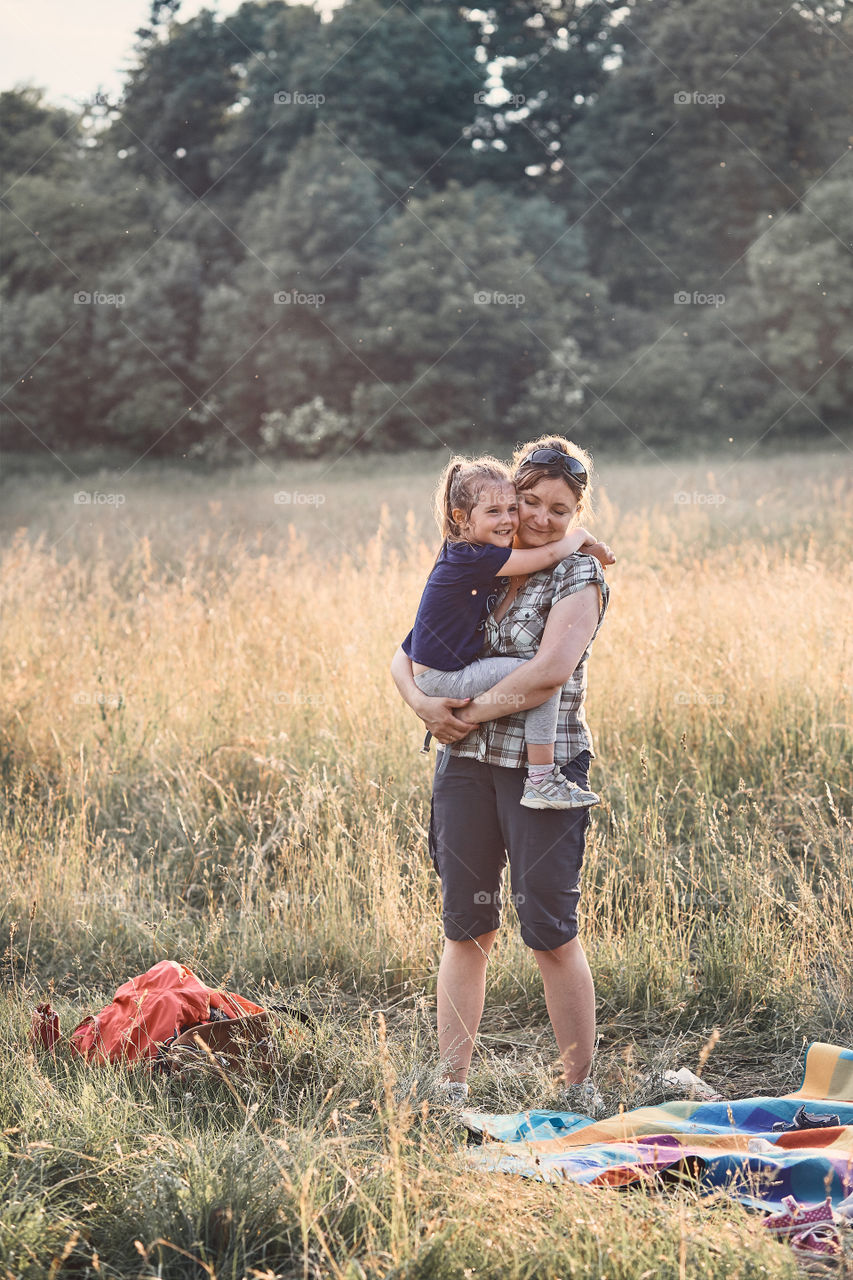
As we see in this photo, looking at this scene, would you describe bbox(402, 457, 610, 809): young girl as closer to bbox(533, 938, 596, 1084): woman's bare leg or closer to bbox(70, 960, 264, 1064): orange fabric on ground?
bbox(533, 938, 596, 1084): woman's bare leg

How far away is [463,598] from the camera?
2.80 m

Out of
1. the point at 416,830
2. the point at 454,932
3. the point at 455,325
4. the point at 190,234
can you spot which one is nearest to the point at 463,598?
the point at 454,932

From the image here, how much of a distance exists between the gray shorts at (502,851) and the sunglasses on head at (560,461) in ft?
2.31

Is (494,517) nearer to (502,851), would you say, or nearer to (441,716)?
(441,716)

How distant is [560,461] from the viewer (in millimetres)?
2775

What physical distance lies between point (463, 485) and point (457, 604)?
302 millimetres

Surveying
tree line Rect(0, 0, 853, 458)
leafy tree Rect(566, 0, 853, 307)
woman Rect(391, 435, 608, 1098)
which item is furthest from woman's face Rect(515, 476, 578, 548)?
leafy tree Rect(566, 0, 853, 307)

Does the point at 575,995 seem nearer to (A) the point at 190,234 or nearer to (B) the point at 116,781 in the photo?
(B) the point at 116,781

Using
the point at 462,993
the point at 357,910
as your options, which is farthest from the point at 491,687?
the point at 357,910

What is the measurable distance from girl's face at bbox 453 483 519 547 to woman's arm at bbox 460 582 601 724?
0.74ft

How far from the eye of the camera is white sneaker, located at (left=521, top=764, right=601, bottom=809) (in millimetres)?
2637

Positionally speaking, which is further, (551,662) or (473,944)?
(473,944)

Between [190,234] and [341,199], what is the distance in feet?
13.1

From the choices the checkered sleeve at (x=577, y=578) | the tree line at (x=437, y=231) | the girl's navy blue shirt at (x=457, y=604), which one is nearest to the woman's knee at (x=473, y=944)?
the girl's navy blue shirt at (x=457, y=604)
